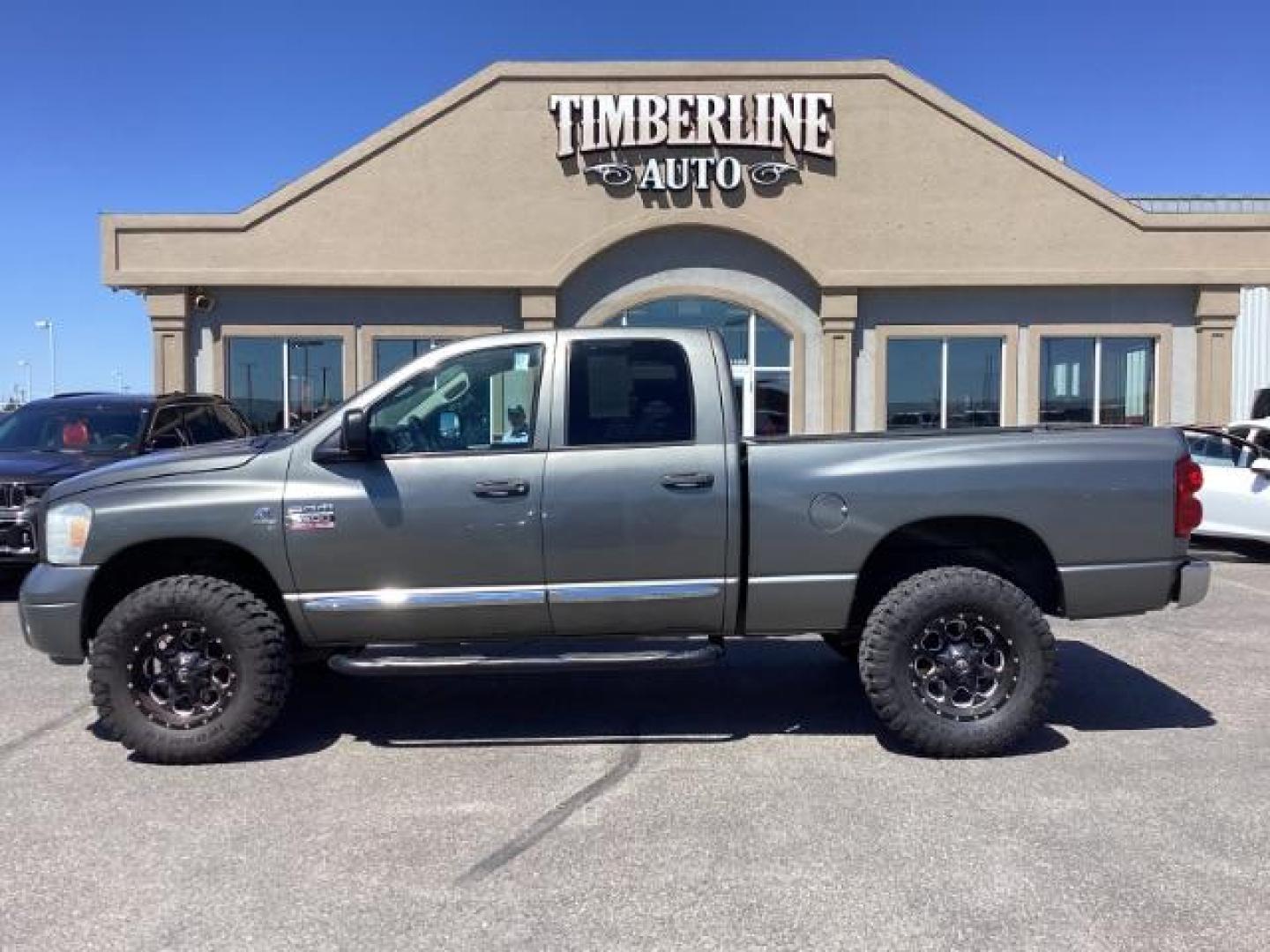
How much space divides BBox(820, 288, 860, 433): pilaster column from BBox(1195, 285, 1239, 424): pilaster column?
18.8 ft

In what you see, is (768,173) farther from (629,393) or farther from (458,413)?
(458,413)

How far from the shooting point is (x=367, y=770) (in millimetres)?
4977

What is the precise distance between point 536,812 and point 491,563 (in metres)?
1.18

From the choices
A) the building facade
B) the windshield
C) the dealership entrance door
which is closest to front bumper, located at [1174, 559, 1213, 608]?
the windshield

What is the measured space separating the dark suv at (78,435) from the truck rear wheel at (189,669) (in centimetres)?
464

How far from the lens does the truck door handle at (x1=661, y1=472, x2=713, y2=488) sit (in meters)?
5.03

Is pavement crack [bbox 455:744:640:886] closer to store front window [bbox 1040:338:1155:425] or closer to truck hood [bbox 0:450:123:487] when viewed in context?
truck hood [bbox 0:450:123:487]

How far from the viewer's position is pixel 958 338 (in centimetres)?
1795

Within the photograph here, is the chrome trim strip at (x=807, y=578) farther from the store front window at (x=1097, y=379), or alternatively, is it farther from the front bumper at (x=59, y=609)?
the store front window at (x=1097, y=379)

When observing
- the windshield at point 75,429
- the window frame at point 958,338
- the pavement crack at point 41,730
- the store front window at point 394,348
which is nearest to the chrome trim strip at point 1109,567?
the pavement crack at point 41,730

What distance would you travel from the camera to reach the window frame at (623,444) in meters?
5.12

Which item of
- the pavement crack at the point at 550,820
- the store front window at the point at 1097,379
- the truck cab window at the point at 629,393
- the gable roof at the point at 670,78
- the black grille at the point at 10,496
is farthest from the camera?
the store front window at the point at 1097,379

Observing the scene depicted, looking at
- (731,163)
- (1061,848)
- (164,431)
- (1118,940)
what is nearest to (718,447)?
(1061,848)

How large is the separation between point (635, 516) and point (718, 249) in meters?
13.4
